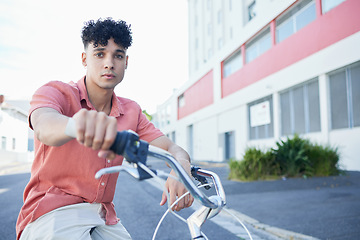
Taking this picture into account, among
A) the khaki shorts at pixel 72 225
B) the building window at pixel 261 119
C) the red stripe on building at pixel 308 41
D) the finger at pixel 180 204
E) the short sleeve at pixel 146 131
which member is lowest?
the khaki shorts at pixel 72 225

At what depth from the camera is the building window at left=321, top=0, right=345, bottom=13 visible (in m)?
14.0

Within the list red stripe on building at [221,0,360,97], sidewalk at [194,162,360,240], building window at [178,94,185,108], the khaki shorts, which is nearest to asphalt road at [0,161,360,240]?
sidewalk at [194,162,360,240]

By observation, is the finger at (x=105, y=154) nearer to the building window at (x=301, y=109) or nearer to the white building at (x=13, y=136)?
the building window at (x=301, y=109)

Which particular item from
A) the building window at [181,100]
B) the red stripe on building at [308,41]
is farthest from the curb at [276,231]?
the building window at [181,100]

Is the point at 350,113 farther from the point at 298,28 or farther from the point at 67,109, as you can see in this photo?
the point at 67,109

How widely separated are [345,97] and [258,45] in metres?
8.82

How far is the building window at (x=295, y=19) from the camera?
52.4 feet

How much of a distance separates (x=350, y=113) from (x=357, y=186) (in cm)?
389

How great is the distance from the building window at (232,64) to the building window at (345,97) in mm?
10231

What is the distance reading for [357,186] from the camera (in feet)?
33.3

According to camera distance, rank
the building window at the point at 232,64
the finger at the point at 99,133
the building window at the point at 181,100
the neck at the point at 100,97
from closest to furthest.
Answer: the finger at the point at 99,133 < the neck at the point at 100,97 < the building window at the point at 232,64 < the building window at the point at 181,100

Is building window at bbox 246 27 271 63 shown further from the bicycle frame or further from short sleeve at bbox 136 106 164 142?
the bicycle frame

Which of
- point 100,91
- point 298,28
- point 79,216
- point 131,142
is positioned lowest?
point 79,216

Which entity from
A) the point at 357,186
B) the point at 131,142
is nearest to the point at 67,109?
the point at 131,142
